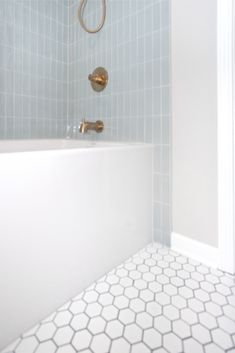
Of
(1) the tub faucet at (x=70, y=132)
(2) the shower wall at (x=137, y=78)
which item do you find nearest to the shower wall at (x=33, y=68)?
(1) the tub faucet at (x=70, y=132)

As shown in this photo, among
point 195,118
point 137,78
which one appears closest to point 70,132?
point 137,78

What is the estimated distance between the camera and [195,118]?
1223mm

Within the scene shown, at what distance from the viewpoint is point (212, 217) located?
3.91ft

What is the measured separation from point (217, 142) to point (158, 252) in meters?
0.67

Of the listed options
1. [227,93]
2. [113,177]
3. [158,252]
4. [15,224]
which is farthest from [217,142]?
[15,224]

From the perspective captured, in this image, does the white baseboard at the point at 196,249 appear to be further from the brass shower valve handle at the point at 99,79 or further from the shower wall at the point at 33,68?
the shower wall at the point at 33,68

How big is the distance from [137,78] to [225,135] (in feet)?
2.19

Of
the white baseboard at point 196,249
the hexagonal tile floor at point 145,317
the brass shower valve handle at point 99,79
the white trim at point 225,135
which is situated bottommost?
the hexagonal tile floor at point 145,317

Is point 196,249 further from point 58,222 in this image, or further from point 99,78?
point 99,78

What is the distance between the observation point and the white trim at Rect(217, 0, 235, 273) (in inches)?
42.0

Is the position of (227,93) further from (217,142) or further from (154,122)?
(154,122)

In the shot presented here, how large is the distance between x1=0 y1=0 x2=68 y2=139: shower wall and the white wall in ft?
3.26

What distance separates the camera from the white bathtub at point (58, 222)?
2.42 ft

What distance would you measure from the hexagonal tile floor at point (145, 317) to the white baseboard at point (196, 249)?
62mm
